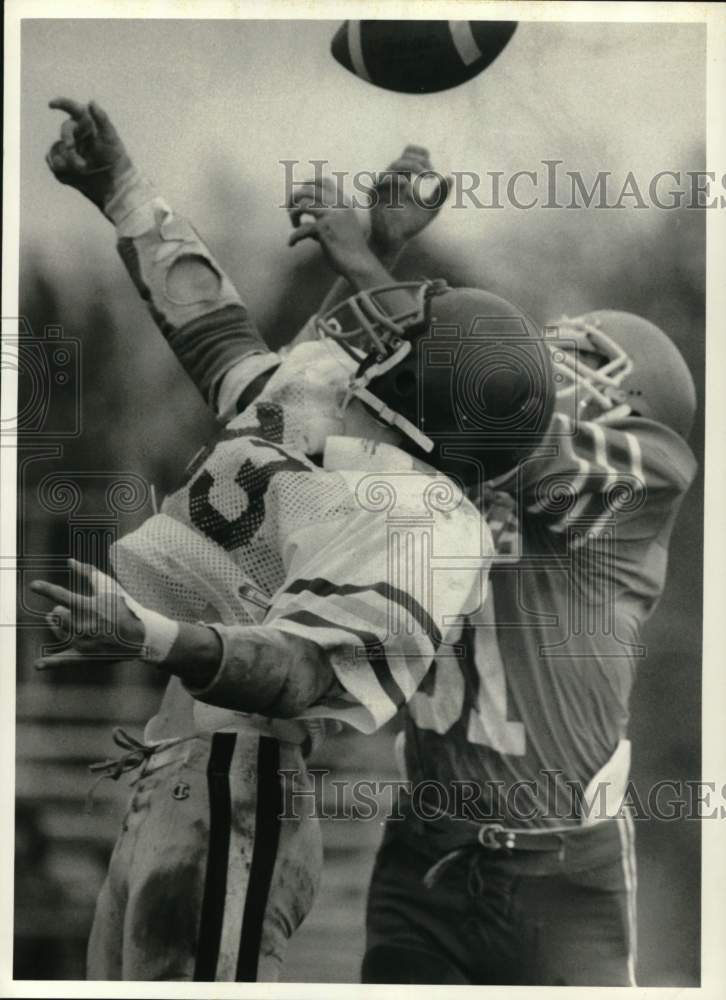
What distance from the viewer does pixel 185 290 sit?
11.0 feet

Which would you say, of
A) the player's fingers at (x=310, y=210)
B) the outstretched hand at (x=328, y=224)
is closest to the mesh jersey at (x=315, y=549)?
the outstretched hand at (x=328, y=224)

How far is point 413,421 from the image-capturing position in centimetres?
331

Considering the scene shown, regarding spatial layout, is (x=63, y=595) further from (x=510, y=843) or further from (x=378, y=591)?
(x=510, y=843)

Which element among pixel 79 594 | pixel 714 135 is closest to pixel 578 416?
pixel 714 135

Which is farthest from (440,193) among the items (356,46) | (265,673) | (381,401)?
(265,673)

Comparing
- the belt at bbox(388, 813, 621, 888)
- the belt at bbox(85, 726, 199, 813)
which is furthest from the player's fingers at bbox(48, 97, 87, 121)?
the belt at bbox(388, 813, 621, 888)

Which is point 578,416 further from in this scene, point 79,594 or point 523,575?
point 79,594

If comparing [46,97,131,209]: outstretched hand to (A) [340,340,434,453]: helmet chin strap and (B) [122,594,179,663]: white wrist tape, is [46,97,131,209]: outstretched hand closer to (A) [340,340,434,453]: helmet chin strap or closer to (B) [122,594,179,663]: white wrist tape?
(A) [340,340,434,453]: helmet chin strap

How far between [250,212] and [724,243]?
1243 mm

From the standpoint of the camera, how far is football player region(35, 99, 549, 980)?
10.5 ft

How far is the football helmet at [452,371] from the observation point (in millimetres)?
3285

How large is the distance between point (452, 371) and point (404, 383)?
0.42 feet

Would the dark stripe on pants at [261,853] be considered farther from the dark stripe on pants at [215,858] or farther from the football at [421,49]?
the football at [421,49]

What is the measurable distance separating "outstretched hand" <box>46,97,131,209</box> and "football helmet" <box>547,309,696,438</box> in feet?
4.04
